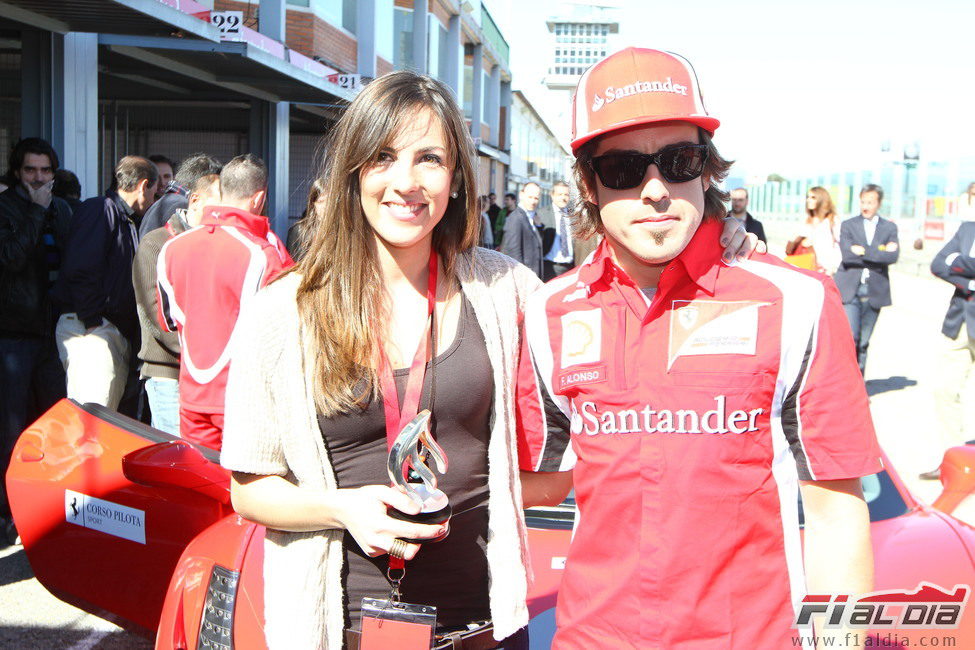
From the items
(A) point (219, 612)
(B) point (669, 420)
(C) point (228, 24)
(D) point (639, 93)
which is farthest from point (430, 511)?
(C) point (228, 24)

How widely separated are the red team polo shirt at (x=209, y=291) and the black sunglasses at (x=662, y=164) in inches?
113

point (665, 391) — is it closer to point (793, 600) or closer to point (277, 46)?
point (793, 600)

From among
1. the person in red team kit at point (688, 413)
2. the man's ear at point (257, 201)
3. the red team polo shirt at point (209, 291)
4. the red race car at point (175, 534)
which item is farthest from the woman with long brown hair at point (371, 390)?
the man's ear at point (257, 201)

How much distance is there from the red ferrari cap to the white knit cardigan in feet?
1.66

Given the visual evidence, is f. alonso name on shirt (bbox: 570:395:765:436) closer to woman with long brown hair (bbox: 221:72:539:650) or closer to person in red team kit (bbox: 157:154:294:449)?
woman with long brown hair (bbox: 221:72:539:650)

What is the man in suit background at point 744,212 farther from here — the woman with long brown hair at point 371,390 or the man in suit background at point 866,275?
the woman with long brown hair at point 371,390

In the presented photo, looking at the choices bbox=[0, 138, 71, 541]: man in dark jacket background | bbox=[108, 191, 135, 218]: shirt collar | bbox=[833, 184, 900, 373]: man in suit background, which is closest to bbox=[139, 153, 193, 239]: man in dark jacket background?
bbox=[108, 191, 135, 218]: shirt collar

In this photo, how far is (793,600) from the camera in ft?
5.71

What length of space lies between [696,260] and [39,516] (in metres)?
2.91

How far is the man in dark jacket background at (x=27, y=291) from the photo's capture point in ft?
18.0

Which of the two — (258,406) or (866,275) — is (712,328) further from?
(866,275)

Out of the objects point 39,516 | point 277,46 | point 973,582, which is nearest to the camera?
point 973,582

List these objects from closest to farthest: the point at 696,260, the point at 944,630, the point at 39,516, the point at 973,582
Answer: the point at 696,260 → the point at 944,630 → the point at 973,582 → the point at 39,516

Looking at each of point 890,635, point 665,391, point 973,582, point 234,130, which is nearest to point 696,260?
point 665,391
